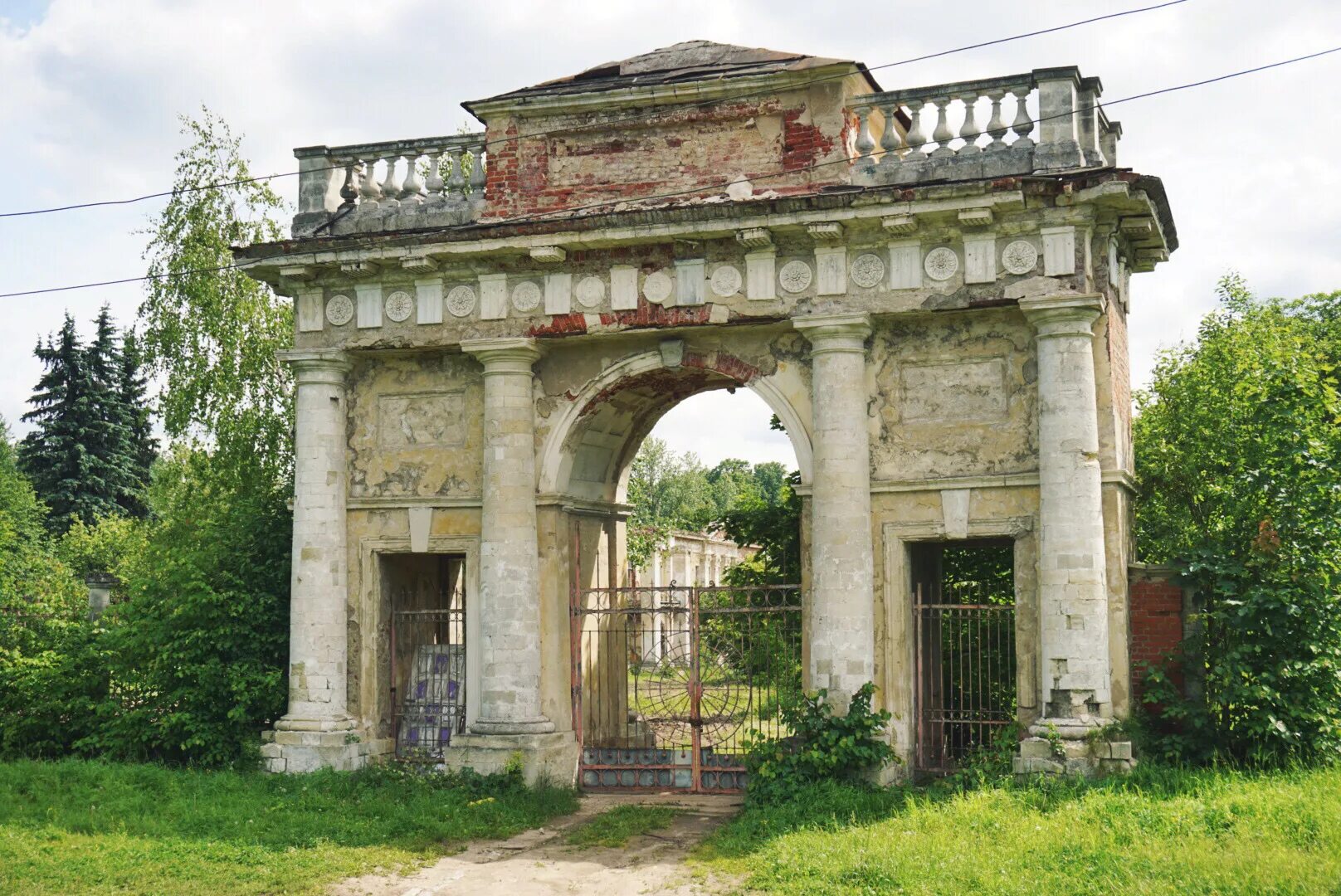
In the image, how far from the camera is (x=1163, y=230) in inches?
500

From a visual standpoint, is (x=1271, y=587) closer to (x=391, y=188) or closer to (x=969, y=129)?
(x=969, y=129)

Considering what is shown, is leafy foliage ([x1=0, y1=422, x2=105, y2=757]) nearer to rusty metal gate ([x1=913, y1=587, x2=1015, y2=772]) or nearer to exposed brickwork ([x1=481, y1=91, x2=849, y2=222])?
exposed brickwork ([x1=481, y1=91, x2=849, y2=222])

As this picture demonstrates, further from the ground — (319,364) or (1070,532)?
(319,364)

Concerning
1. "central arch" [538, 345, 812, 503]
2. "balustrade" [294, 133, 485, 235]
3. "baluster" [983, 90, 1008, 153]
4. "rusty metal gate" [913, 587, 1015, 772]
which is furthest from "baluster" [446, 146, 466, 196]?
"rusty metal gate" [913, 587, 1015, 772]

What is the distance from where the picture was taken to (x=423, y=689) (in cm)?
1408

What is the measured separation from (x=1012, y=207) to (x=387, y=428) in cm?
668

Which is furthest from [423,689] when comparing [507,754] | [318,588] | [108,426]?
[108,426]

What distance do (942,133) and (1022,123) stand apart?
703 millimetres

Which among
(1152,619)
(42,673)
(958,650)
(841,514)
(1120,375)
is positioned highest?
(1120,375)

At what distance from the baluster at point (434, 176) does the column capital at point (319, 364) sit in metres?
1.91

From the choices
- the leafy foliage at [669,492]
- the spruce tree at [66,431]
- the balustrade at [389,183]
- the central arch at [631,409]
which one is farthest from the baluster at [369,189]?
the spruce tree at [66,431]

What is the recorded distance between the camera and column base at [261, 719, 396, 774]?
13047mm

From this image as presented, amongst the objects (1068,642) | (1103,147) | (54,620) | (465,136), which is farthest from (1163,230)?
(54,620)

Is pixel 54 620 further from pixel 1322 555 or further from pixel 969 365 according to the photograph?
pixel 1322 555
